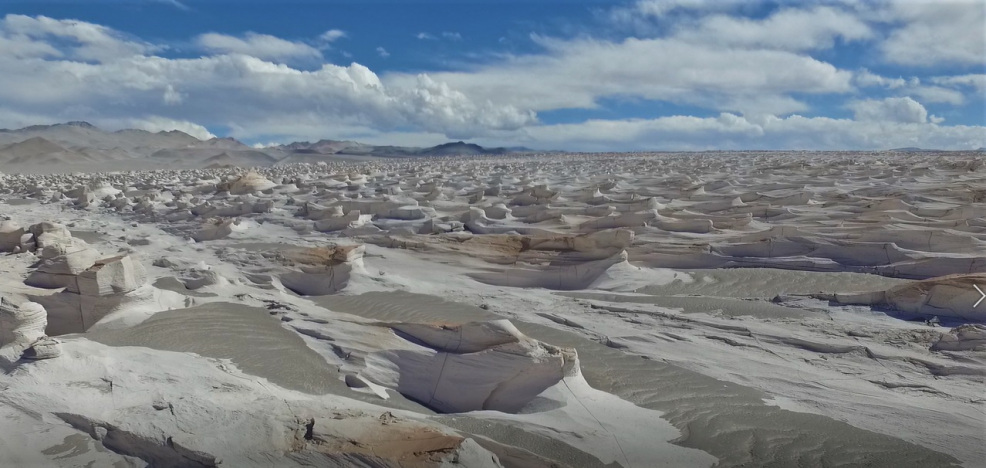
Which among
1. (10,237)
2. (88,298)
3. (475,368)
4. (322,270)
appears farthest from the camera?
(10,237)

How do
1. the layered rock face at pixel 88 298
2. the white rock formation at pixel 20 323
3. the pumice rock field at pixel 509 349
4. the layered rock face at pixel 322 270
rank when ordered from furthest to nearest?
the layered rock face at pixel 322 270 < the layered rock face at pixel 88 298 < the white rock formation at pixel 20 323 < the pumice rock field at pixel 509 349

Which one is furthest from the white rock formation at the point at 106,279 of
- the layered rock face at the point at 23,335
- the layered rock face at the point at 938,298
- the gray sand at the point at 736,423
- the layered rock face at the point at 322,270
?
the layered rock face at the point at 938,298

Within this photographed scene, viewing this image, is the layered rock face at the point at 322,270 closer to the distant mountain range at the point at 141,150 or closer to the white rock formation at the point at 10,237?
the white rock formation at the point at 10,237

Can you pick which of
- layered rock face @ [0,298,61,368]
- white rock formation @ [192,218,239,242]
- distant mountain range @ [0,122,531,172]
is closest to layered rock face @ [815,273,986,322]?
layered rock face @ [0,298,61,368]

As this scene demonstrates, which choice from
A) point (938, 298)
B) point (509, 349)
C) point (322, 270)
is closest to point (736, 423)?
point (509, 349)

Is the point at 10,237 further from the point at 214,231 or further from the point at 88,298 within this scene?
the point at 88,298

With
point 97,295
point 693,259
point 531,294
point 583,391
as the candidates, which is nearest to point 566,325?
point 531,294
